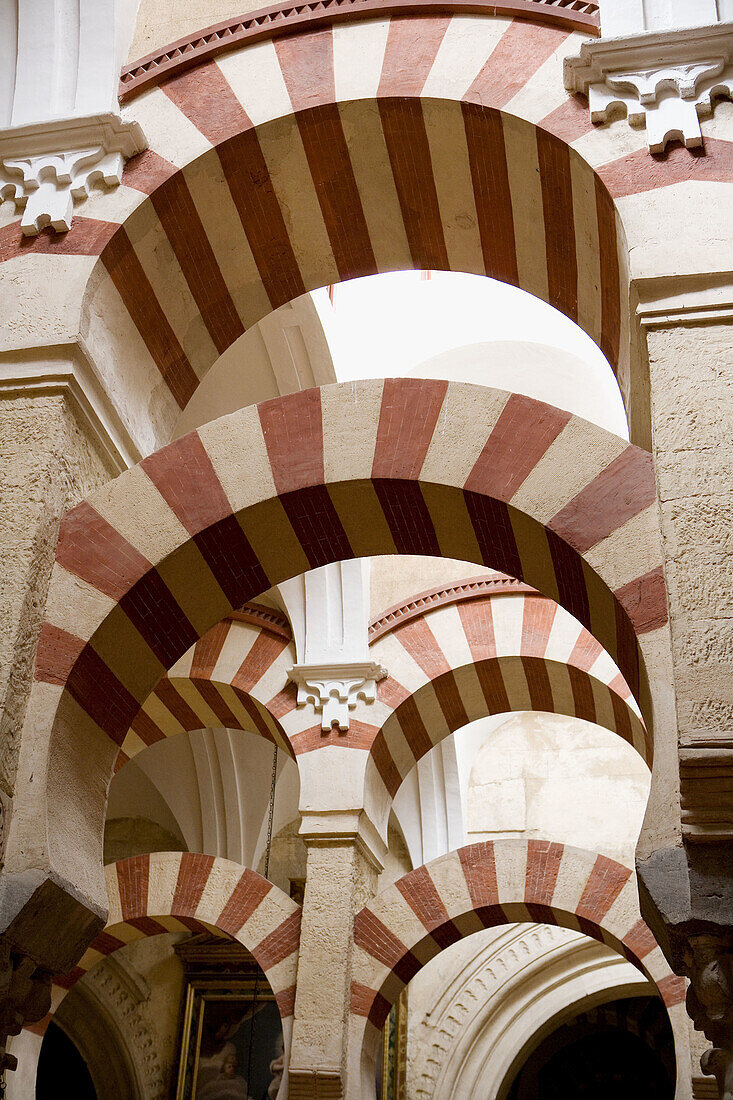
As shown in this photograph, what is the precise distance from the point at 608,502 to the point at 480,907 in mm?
3761

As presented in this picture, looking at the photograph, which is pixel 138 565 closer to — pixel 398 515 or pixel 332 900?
pixel 398 515

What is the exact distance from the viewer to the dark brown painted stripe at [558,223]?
12.7 feet

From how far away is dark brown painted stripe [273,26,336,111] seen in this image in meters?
4.17

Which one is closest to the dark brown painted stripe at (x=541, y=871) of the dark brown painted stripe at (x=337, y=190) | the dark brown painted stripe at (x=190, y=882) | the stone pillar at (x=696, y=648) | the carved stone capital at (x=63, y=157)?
the dark brown painted stripe at (x=190, y=882)

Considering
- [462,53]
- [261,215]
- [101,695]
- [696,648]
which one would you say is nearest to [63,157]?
[261,215]

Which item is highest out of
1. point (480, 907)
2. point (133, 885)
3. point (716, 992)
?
point (133, 885)

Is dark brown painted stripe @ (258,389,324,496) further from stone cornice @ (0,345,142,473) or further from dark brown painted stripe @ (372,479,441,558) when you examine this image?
stone cornice @ (0,345,142,473)

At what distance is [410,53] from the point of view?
13.6 ft

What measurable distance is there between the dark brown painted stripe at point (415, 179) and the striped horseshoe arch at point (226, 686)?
130 inches

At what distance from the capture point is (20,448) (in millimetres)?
3627

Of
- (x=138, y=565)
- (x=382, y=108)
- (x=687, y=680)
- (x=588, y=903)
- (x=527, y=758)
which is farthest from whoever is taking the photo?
(x=527, y=758)

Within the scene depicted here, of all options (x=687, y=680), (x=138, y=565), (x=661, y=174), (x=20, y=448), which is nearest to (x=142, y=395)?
(x=20, y=448)

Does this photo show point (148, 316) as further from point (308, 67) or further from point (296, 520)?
point (296, 520)

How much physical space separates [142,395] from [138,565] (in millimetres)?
1116
